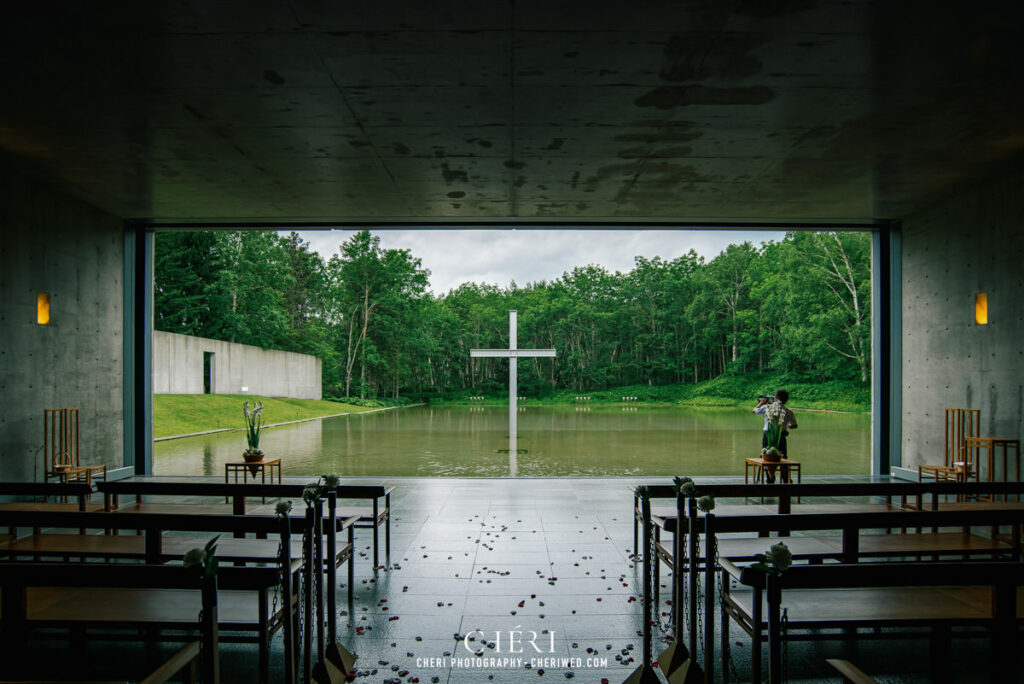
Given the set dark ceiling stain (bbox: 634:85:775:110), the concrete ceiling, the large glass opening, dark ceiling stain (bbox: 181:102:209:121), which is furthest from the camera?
the large glass opening

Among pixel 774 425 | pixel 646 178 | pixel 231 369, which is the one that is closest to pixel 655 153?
pixel 646 178

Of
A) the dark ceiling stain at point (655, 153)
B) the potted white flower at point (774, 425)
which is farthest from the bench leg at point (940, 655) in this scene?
the dark ceiling stain at point (655, 153)

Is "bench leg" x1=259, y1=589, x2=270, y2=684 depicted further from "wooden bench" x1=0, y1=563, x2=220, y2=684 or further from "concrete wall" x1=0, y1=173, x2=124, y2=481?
"concrete wall" x1=0, y1=173, x2=124, y2=481

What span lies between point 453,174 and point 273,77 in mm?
2623

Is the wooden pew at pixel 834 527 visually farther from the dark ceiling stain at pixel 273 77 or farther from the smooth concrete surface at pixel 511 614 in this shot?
the dark ceiling stain at pixel 273 77

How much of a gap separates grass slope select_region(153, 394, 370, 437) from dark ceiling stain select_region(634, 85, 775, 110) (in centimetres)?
1498

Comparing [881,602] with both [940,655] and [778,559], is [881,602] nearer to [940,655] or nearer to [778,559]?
[940,655]

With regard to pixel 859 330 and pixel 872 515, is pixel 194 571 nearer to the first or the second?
pixel 872 515

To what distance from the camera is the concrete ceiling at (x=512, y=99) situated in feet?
12.6

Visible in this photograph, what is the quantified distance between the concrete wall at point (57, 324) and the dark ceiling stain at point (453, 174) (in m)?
5.14

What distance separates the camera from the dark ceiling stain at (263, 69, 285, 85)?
14.9ft

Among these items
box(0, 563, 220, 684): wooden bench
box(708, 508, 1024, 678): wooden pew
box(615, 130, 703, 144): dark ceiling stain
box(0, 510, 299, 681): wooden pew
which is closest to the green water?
box(615, 130, 703, 144): dark ceiling stain

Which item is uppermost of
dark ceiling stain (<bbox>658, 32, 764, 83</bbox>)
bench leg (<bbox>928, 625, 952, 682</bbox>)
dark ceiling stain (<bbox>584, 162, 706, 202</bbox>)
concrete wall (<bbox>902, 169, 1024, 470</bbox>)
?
dark ceiling stain (<bbox>658, 32, 764, 83</bbox>)

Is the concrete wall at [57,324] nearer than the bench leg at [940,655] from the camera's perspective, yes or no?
No
